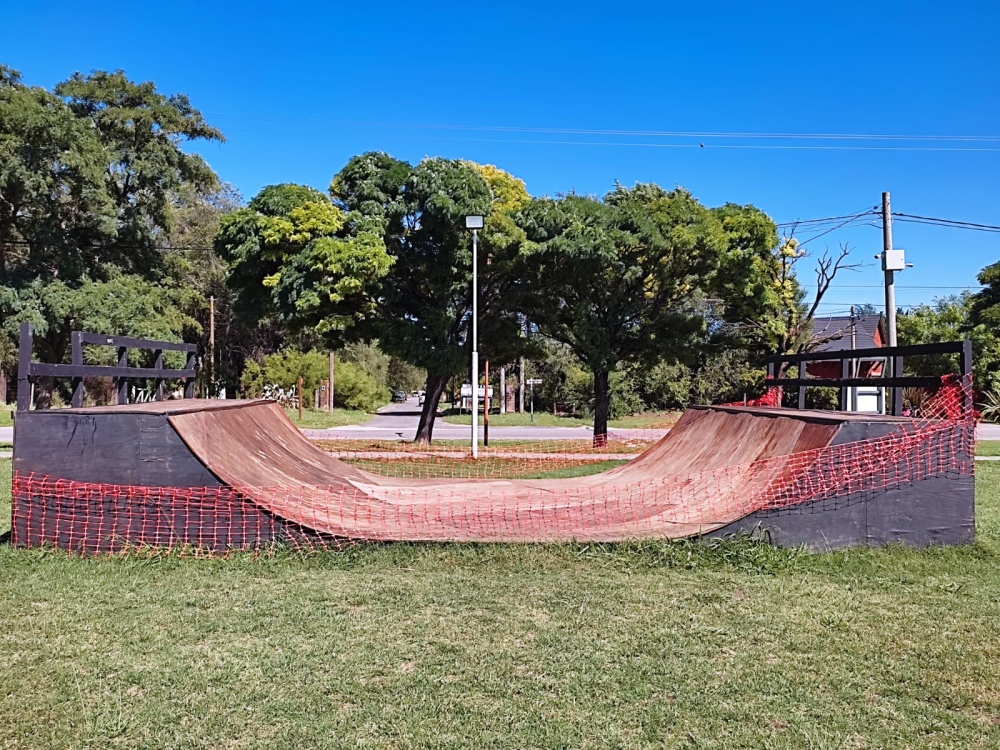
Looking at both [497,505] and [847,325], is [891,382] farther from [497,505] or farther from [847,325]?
[847,325]

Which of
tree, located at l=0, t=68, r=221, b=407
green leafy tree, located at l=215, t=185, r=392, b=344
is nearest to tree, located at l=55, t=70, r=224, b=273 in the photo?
tree, located at l=0, t=68, r=221, b=407

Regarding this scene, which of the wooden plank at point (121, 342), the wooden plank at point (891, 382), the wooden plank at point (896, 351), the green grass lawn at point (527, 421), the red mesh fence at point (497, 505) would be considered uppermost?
the wooden plank at point (121, 342)

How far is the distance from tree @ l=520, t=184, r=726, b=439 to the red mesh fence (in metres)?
10.2

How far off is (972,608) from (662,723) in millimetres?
2762

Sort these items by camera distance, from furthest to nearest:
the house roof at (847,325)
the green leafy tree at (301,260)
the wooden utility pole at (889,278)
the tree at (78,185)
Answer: the house roof at (847,325) < the tree at (78,185) < the green leafy tree at (301,260) < the wooden utility pole at (889,278)

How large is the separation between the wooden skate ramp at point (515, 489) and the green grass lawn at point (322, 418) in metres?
22.0

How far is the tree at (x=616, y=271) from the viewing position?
1711 centimetres

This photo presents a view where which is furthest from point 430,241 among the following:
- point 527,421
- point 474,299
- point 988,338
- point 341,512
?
point 988,338

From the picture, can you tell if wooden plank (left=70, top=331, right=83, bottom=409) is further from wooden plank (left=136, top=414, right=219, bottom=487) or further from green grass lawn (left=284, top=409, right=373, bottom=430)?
green grass lawn (left=284, top=409, right=373, bottom=430)

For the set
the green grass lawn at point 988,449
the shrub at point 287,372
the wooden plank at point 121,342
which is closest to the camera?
the wooden plank at point 121,342

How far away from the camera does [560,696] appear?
3.36m

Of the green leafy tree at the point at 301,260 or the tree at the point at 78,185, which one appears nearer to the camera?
the green leafy tree at the point at 301,260

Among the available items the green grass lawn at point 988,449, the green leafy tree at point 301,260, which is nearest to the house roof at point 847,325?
the green grass lawn at point 988,449

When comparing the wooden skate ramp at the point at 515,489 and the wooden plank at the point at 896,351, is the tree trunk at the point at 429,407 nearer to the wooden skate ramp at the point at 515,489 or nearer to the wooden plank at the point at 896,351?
the wooden skate ramp at the point at 515,489
